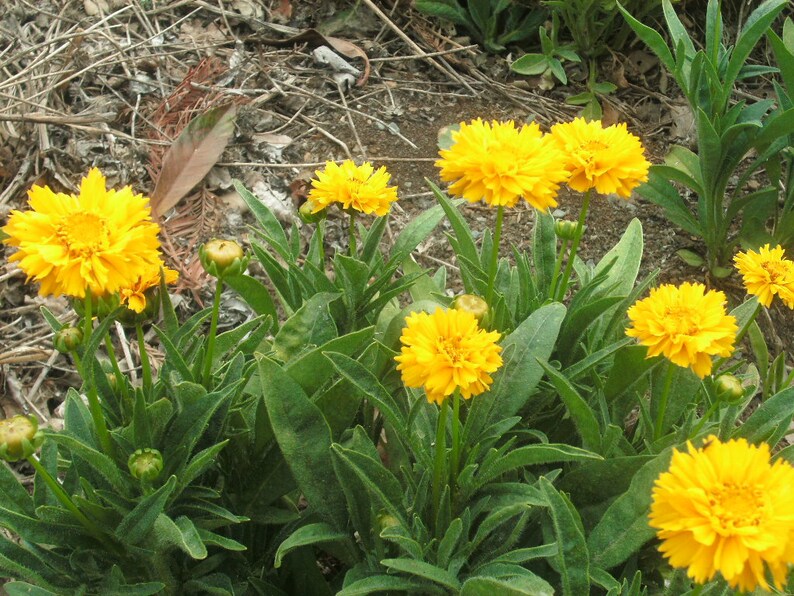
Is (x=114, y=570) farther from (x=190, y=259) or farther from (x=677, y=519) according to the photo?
(x=190, y=259)

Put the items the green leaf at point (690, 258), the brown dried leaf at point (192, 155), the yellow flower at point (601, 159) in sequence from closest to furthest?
the yellow flower at point (601, 159)
the brown dried leaf at point (192, 155)
the green leaf at point (690, 258)

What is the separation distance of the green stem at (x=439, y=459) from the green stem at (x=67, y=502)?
546mm

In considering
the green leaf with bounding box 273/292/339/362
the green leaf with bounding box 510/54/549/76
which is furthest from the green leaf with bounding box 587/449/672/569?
the green leaf with bounding box 510/54/549/76

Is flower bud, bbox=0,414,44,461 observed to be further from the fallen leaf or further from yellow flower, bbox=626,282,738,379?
the fallen leaf

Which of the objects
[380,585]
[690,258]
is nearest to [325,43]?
[690,258]

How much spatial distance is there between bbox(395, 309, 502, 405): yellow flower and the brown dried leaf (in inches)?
59.5

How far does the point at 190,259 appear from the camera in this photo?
7.85ft

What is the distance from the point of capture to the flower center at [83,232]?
1083 millimetres

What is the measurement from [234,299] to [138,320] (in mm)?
966

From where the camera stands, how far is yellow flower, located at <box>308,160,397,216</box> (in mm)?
1662

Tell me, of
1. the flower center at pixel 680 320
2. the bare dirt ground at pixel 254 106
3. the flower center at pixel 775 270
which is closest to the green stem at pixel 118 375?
the bare dirt ground at pixel 254 106

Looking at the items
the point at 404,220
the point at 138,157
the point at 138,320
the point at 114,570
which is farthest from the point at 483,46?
the point at 114,570

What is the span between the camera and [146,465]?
121cm

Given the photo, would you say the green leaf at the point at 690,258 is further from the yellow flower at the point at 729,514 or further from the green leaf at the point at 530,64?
the yellow flower at the point at 729,514
